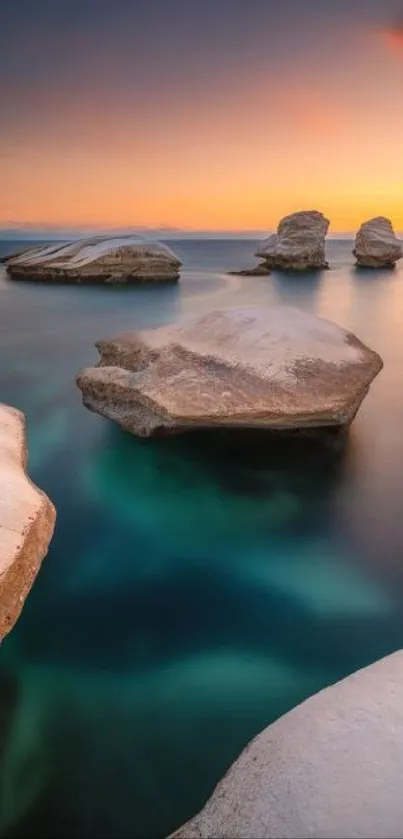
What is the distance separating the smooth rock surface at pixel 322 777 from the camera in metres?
2.24

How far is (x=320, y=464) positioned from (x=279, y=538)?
2.03m

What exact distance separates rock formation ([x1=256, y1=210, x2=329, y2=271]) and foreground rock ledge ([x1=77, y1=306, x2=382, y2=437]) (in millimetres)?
29269

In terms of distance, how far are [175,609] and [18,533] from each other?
213 cm

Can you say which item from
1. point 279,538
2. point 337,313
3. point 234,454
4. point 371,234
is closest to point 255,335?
point 234,454

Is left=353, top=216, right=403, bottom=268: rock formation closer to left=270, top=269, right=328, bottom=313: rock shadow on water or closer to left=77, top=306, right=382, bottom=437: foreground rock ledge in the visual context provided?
left=270, top=269, right=328, bottom=313: rock shadow on water

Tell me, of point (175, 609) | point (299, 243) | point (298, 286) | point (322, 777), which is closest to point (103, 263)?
point (298, 286)

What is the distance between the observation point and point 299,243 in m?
36.3

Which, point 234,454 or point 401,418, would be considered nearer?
point 234,454

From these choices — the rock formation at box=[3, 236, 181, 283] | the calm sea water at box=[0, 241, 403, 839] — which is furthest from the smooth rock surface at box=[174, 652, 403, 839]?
the rock formation at box=[3, 236, 181, 283]

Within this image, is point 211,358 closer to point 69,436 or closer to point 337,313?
point 69,436

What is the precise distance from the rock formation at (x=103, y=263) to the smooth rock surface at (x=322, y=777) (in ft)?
93.4

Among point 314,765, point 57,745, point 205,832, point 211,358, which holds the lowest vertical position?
point 57,745

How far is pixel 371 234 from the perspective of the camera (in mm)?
39250

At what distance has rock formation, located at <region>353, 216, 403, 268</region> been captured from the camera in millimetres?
38594
